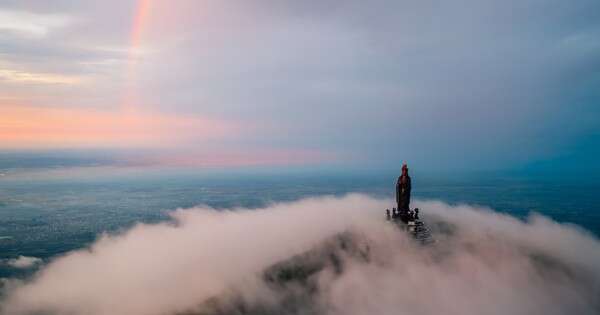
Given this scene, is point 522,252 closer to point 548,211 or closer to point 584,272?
point 584,272

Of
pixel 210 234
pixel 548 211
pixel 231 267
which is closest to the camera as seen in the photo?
pixel 231 267

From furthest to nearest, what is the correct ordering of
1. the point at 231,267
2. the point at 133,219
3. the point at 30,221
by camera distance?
the point at 133,219 < the point at 30,221 < the point at 231,267

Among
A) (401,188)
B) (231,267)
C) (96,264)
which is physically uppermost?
(401,188)

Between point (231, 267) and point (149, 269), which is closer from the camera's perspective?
point (231, 267)

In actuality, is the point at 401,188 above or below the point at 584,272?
above

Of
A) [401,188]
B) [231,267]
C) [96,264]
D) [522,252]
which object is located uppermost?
[401,188]

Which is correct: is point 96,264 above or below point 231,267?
below

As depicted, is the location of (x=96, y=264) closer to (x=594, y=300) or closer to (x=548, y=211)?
(x=594, y=300)

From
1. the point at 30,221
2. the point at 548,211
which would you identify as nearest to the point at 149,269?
the point at 30,221

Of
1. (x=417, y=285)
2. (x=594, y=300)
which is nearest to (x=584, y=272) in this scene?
(x=594, y=300)
